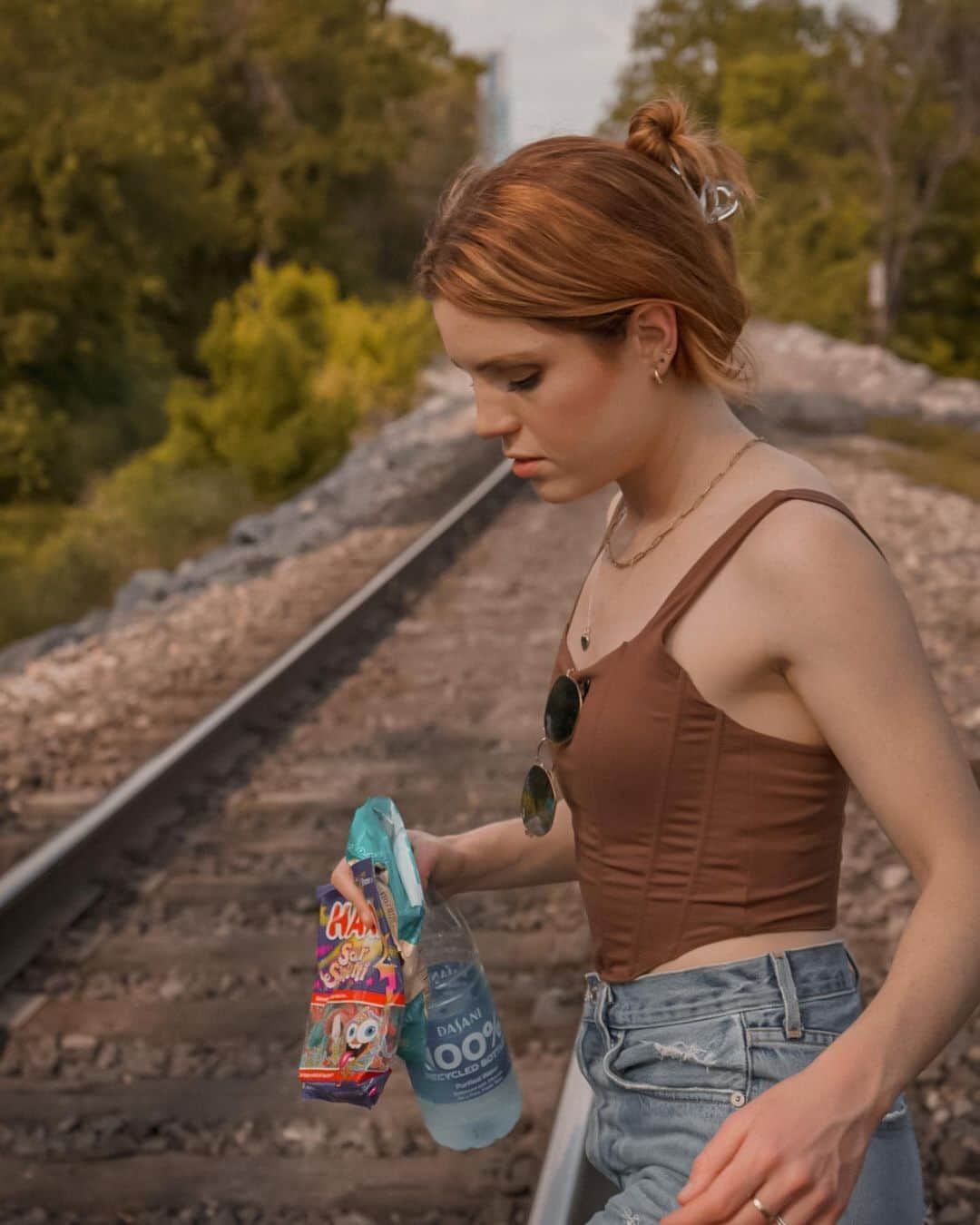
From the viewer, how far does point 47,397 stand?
1380 inches

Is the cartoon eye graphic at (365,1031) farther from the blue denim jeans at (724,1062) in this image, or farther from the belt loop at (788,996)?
the belt loop at (788,996)

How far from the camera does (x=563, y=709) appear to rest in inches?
68.1

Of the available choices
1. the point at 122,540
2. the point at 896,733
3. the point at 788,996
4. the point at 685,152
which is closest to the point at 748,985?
the point at 788,996

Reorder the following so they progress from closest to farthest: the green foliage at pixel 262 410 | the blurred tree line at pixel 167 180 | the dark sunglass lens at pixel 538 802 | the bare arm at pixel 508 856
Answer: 1. the dark sunglass lens at pixel 538 802
2. the bare arm at pixel 508 856
3. the green foliage at pixel 262 410
4. the blurred tree line at pixel 167 180

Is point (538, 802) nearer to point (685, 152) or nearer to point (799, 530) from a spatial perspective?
point (799, 530)

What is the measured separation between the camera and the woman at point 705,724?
4.81 ft

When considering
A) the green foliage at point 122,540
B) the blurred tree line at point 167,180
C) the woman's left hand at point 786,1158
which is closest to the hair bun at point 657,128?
the woman's left hand at point 786,1158

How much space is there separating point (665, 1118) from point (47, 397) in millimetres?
→ 35271

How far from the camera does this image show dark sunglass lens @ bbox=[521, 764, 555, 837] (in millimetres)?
1876

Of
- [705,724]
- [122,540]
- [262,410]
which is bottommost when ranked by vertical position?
[122,540]

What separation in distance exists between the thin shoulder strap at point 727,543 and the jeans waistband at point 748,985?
36cm

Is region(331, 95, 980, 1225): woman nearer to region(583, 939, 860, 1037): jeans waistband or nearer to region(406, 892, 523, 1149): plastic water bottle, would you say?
region(583, 939, 860, 1037): jeans waistband

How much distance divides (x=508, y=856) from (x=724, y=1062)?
49 centimetres

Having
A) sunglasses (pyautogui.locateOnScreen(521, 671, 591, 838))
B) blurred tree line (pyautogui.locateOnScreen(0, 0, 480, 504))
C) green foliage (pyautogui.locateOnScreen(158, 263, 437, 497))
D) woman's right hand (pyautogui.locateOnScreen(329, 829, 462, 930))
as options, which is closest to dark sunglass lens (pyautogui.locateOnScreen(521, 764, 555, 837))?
sunglasses (pyautogui.locateOnScreen(521, 671, 591, 838))
